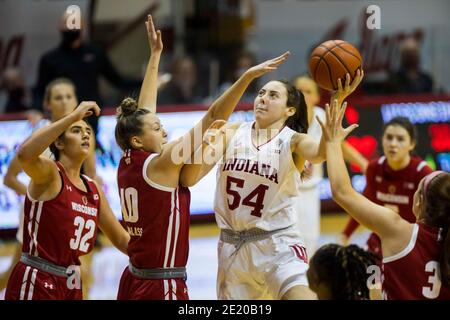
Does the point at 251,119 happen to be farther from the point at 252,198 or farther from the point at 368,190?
the point at 252,198

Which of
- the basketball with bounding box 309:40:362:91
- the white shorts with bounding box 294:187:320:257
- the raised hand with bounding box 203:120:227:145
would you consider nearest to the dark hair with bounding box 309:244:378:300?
the raised hand with bounding box 203:120:227:145

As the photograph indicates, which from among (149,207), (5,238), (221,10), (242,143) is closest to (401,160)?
(242,143)

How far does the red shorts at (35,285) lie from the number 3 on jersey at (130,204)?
0.52 meters

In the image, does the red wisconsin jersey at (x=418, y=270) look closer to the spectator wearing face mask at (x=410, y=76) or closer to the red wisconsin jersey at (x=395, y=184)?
the red wisconsin jersey at (x=395, y=184)

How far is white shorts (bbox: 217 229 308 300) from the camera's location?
18.7 feet

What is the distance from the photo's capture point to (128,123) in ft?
17.9

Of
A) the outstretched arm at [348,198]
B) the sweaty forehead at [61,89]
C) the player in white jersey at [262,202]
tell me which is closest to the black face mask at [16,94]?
the sweaty forehead at [61,89]

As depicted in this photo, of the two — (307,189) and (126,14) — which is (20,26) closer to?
(126,14)

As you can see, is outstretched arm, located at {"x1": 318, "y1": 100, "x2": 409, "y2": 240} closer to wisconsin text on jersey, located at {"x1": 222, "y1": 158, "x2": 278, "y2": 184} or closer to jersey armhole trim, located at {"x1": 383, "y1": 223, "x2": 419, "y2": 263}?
jersey armhole trim, located at {"x1": 383, "y1": 223, "x2": 419, "y2": 263}

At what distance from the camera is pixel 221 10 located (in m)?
14.2

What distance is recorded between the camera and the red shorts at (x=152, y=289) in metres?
5.25

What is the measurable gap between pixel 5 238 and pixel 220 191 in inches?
214

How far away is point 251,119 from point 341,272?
716 cm
